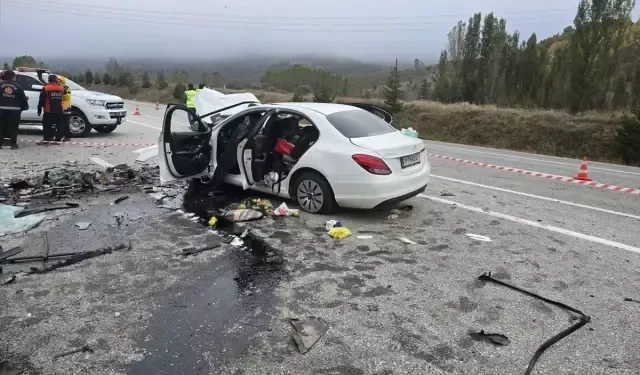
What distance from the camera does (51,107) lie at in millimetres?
12258

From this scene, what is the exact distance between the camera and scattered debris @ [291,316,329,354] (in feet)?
10.8

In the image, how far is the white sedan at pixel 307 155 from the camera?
591 centimetres

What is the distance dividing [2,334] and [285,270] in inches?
90.3

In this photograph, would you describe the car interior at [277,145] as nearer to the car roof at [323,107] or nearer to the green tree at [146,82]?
the car roof at [323,107]

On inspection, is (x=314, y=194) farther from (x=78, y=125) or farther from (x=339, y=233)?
(x=78, y=125)

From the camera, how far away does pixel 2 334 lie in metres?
3.37

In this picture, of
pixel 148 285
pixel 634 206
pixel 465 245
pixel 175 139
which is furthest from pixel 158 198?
pixel 634 206

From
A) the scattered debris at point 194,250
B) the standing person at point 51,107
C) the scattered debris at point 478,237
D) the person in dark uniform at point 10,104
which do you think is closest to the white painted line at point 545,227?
the scattered debris at point 478,237

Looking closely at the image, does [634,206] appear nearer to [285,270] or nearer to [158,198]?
[285,270]

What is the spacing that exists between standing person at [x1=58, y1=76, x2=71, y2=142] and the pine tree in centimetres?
1858

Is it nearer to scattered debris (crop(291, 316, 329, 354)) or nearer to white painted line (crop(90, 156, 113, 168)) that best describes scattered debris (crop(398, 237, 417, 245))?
scattered debris (crop(291, 316, 329, 354))

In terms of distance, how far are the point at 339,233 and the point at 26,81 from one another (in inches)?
501

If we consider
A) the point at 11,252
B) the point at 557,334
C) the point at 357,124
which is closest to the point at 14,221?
the point at 11,252

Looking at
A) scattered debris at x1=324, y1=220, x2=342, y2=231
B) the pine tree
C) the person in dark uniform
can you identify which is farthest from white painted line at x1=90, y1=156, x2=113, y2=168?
the pine tree
